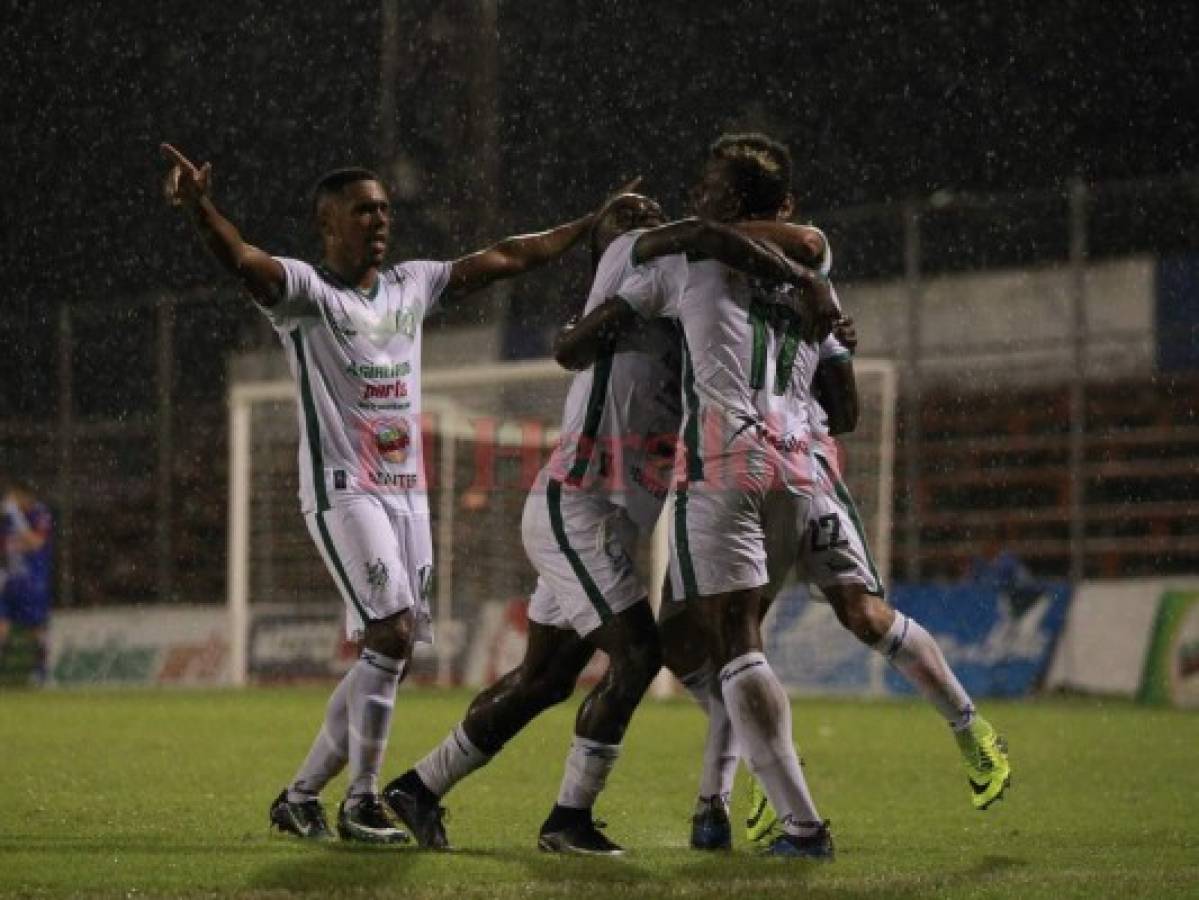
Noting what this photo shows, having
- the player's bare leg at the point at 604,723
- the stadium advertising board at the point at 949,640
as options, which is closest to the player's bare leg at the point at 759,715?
the player's bare leg at the point at 604,723

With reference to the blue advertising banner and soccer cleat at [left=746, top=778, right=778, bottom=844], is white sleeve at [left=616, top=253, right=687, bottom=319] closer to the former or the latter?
soccer cleat at [left=746, top=778, right=778, bottom=844]

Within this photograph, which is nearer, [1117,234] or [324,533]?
[324,533]

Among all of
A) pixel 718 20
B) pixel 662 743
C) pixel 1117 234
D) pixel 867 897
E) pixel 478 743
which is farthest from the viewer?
pixel 718 20

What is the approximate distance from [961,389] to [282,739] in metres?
9.69

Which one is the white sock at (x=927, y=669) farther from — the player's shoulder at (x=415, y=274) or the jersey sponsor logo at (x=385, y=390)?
the player's shoulder at (x=415, y=274)

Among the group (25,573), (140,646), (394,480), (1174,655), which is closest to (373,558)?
(394,480)

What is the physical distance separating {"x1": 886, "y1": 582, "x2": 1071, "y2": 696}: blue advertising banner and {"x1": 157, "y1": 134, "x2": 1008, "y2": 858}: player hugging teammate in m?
11.5

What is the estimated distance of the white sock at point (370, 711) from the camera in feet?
24.1

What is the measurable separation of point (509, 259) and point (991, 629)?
1175 centimetres

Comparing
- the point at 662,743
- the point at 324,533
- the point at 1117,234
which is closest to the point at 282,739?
the point at 662,743

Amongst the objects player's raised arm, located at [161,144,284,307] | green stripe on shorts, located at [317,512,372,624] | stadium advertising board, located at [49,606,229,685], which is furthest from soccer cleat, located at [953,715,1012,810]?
stadium advertising board, located at [49,606,229,685]

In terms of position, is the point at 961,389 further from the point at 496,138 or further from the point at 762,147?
the point at 762,147

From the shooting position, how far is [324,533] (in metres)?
7.48

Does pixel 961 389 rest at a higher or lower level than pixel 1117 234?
lower
